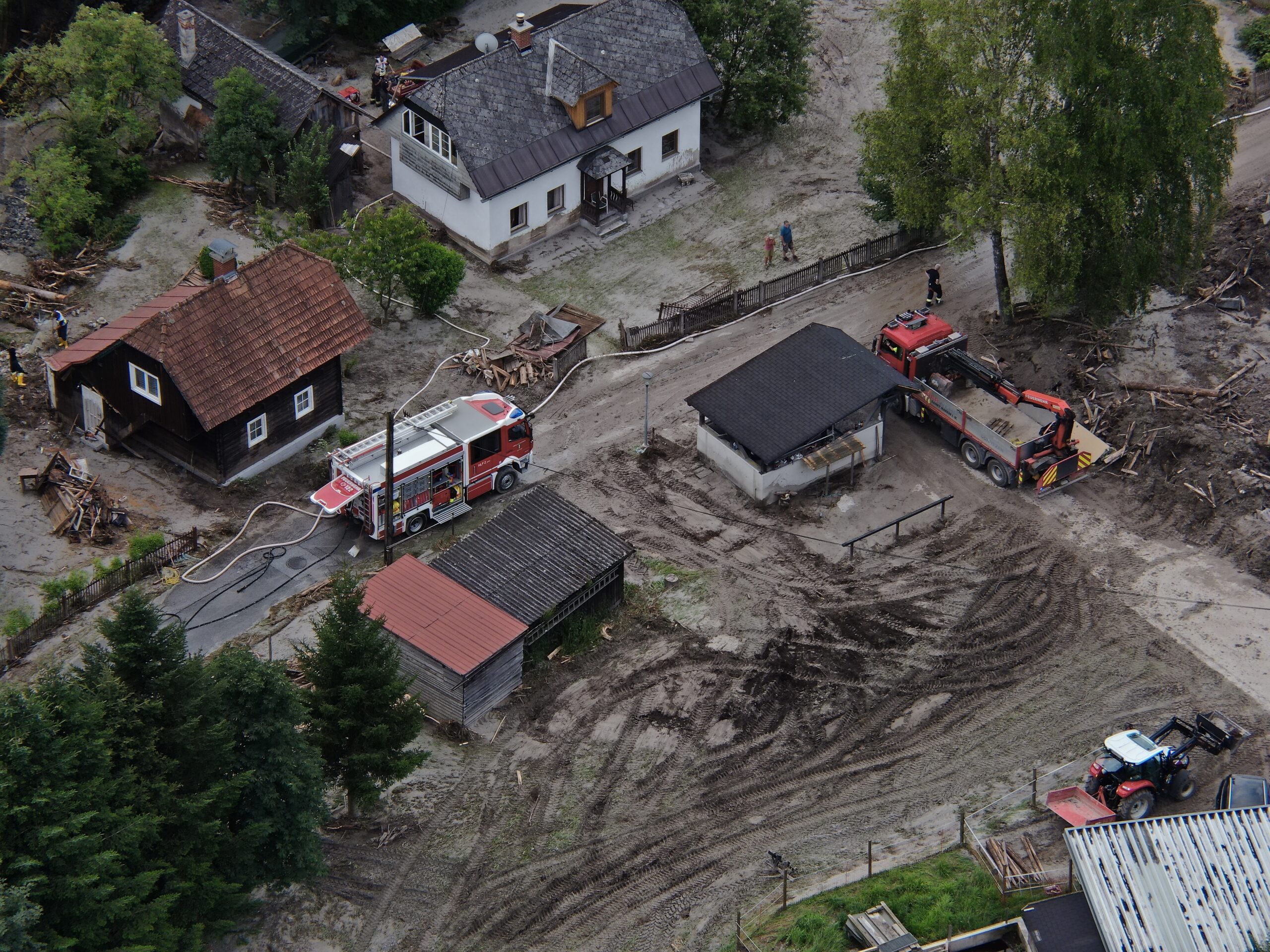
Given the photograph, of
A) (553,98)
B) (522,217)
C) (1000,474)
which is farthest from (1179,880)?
(553,98)

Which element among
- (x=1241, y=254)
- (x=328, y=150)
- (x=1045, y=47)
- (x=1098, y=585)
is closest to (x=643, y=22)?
(x=328, y=150)

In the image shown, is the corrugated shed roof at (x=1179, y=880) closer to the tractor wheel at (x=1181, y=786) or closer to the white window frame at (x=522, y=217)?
the tractor wheel at (x=1181, y=786)

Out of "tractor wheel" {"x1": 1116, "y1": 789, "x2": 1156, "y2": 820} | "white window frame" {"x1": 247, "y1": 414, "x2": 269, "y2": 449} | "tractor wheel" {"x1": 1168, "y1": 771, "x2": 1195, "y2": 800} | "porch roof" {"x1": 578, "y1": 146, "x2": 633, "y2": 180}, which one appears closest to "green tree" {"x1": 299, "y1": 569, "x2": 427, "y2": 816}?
"white window frame" {"x1": 247, "y1": 414, "x2": 269, "y2": 449}

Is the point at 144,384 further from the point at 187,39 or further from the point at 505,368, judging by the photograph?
the point at 187,39

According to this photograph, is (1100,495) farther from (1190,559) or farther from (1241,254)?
(1241,254)

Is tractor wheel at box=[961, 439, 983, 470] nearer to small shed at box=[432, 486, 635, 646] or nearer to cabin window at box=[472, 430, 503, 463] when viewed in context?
small shed at box=[432, 486, 635, 646]

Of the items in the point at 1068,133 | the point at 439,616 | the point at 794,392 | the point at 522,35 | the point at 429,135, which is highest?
the point at 522,35
